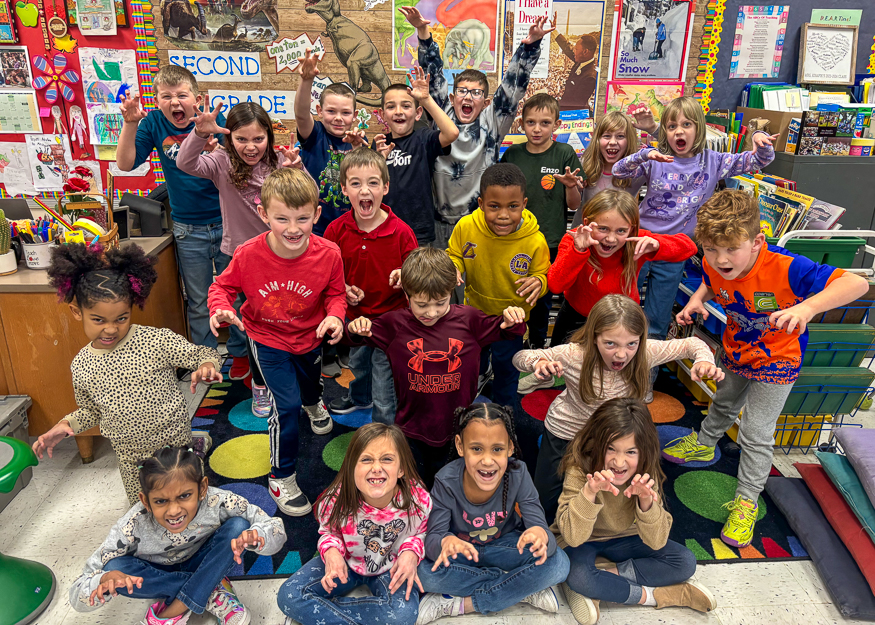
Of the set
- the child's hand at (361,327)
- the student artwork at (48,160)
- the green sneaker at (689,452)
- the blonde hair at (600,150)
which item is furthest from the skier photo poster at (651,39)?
the student artwork at (48,160)

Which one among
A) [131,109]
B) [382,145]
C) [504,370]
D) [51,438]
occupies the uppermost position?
[131,109]

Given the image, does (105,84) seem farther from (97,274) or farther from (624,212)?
(624,212)

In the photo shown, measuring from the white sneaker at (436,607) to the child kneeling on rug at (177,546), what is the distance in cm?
48

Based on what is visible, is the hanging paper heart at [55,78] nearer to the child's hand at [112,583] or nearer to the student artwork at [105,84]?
the student artwork at [105,84]

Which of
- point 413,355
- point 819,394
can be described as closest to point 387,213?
point 413,355

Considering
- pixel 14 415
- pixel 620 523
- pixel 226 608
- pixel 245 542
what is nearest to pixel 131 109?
pixel 14 415

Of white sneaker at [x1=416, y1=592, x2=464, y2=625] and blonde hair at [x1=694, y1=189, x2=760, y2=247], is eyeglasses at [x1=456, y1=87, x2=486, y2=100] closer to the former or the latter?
blonde hair at [x1=694, y1=189, x2=760, y2=247]

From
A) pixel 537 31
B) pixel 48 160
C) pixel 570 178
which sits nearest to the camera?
pixel 537 31

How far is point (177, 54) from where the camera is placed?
386cm

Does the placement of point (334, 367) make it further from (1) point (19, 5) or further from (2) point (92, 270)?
(1) point (19, 5)

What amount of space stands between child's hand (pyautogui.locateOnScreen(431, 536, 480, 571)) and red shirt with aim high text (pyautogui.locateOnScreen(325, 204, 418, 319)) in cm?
105

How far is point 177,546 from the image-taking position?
176 centimetres

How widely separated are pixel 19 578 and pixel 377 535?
1.15m

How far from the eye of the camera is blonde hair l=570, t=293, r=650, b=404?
197 cm
